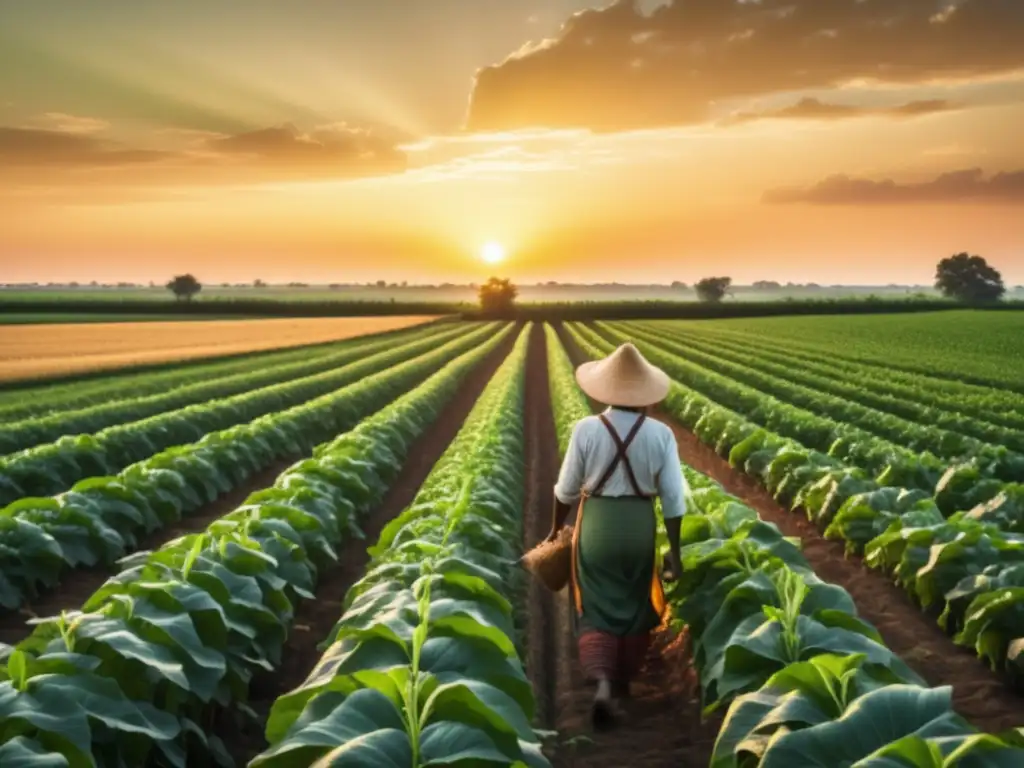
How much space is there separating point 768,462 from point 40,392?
86.5 feet

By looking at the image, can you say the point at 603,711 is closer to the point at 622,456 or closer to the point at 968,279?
the point at 622,456

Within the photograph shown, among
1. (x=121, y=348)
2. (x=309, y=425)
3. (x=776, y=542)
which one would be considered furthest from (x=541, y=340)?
(x=776, y=542)

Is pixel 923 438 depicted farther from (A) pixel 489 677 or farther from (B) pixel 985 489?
(A) pixel 489 677

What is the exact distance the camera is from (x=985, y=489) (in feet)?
40.0

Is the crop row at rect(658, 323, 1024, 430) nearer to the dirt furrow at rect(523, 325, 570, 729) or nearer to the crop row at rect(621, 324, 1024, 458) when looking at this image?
the crop row at rect(621, 324, 1024, 458)

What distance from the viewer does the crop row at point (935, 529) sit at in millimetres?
7395

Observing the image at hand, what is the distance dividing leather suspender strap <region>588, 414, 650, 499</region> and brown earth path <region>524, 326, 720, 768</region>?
1589 mm

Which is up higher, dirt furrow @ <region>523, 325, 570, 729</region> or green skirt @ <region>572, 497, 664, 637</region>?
green skirt @ <region>572, 497, 664, 637</region>

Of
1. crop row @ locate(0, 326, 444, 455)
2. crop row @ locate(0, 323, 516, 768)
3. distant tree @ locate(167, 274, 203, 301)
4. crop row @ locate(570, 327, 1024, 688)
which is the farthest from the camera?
distant tree @ locate(167, 274, 203, 301)

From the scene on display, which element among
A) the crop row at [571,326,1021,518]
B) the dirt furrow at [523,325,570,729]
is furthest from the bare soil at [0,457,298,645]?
the crop row at [571,326,1021,518]

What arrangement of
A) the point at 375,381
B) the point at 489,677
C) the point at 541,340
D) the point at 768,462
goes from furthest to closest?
the point at 541,340
the point at 375,381
the point at 768,462
the point at 489,677

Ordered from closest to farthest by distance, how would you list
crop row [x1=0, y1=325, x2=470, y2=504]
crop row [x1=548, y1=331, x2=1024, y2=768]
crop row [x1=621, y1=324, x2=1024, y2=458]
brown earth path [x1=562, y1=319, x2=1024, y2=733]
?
crop row [x1=548, y1=331, x2=1024, y2=768], brown earth path [x1=562, y1=319, x2=1024, y2=733], crop row [x1=0, y1=325, x2=470, y2=504], crop row [x1=621, y1=324, x2=1024, y2=458]

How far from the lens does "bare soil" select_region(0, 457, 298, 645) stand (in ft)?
29.3

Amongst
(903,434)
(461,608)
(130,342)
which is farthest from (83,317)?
(461,608)
